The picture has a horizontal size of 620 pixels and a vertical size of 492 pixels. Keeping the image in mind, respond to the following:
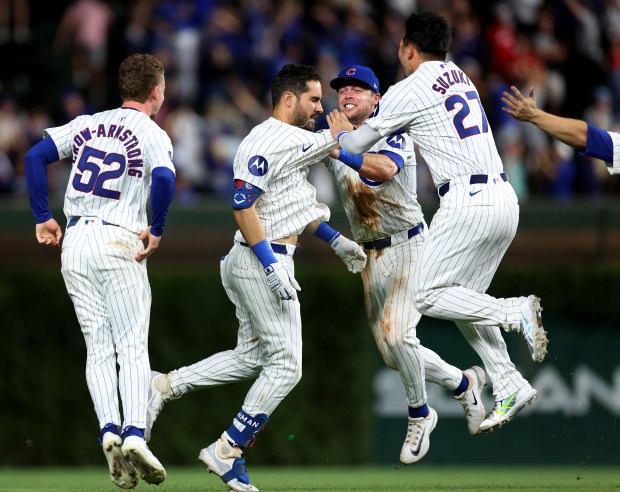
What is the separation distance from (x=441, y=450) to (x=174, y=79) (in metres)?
6.36

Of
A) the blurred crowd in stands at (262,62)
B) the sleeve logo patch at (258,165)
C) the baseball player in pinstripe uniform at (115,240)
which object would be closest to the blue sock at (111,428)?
the baseball player in pinstripe uniform at (115,240)

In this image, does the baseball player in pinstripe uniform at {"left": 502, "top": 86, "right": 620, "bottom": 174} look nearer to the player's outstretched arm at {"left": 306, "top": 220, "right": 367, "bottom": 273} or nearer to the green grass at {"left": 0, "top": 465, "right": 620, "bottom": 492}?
the player's outstretched arm at {"left": 306, "top": 220, "right": 367, "bottom": 273}

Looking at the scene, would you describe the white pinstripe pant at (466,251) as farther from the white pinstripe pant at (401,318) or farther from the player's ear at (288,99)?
the player's ear at (288,99)

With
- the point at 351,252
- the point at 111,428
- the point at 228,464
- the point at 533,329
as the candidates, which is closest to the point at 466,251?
the point at 533,329

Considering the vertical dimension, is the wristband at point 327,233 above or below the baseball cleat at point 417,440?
above

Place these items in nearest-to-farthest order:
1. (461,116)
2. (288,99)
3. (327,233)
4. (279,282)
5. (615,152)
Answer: (615,152) → (279,282) → (461,116) → (288,99) → (327,233)

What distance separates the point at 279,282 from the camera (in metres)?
8.23

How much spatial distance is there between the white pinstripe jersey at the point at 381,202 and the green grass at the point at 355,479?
6.25ft

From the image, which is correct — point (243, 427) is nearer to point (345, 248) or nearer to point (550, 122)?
point (345, 248)

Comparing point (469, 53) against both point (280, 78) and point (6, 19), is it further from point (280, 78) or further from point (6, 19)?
point (280, 78)

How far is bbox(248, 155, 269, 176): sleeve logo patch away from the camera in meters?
8.35

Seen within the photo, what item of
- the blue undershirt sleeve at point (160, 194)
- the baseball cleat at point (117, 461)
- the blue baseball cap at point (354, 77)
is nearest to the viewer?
the baseball cleat at point (117, 461)

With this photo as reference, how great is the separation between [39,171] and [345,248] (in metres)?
2.27

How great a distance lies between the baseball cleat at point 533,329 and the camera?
327 inches
